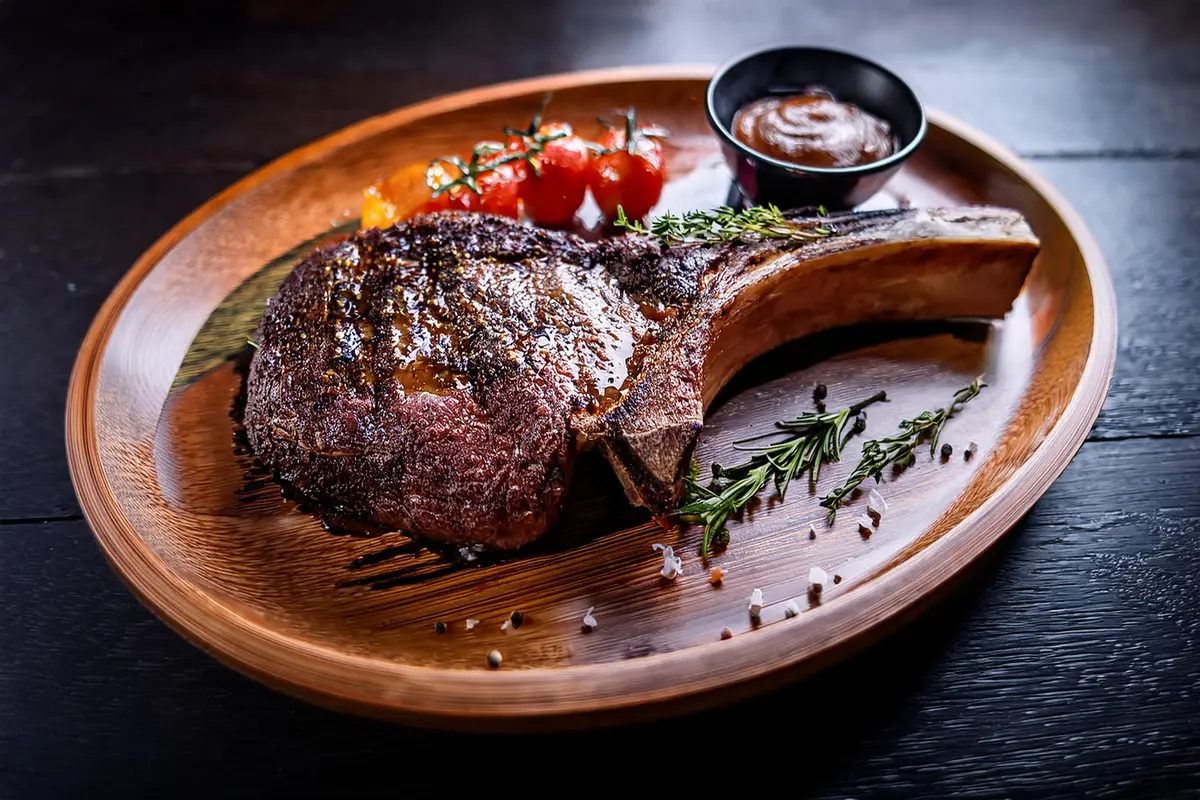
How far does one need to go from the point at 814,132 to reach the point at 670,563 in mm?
1451

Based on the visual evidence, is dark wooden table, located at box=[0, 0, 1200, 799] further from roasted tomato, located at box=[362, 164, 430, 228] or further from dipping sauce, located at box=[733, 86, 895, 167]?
dipping sauce, located at box=[733, 86, 895, 167]

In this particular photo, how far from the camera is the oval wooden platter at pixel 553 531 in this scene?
1719 millimetres

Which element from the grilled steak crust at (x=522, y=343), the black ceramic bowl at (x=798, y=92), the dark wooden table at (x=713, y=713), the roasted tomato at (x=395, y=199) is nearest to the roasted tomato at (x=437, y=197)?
the roasted tomato at (x=395, y=199)

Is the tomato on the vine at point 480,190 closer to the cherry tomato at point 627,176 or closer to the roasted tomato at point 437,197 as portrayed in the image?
the roasted tomato at point 437,197

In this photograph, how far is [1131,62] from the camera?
3.85 meters

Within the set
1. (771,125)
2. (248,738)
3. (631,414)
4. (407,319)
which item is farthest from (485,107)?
(248,738)

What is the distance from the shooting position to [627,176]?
2693mm

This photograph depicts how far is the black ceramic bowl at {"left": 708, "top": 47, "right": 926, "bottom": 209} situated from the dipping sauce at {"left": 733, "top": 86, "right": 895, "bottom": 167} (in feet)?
0.17

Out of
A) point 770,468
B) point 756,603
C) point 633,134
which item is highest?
point 633,134

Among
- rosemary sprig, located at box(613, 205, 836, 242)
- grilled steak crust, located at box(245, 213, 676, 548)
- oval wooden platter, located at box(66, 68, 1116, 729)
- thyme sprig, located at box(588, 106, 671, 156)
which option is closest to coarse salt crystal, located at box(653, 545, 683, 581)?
oval wooden platter, located at box(66, 68, 1116, 729)

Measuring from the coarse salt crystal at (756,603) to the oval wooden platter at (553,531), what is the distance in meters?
0.02

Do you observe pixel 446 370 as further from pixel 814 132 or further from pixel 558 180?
pixel 814 132

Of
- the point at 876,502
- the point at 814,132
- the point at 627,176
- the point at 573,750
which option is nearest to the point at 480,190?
the point at 627,176

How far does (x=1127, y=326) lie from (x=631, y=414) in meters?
1.83
